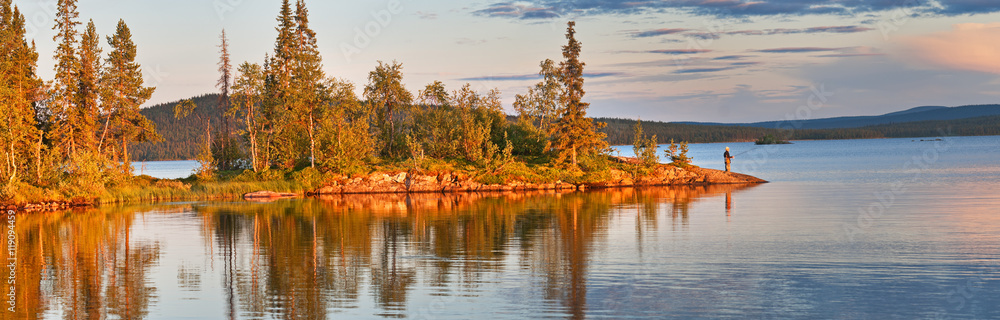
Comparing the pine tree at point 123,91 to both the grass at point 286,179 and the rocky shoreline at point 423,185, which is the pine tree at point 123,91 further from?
the rocky shoreline at point 423,185

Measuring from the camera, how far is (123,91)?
2041 inches

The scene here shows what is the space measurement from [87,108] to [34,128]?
23.4ft

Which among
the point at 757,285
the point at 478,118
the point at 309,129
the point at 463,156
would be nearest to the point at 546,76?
the point at 478,118

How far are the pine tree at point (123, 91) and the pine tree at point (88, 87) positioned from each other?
2.13 feet

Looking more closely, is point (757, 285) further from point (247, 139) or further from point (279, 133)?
point (247, 139)

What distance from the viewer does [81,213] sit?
36.4m

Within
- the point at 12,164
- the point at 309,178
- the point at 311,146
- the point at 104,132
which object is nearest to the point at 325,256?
the point at 309,178

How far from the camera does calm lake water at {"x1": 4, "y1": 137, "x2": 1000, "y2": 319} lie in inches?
529

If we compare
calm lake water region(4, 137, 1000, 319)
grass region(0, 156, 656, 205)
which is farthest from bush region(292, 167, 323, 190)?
calm lake water region(4, 137, 1000, 319)

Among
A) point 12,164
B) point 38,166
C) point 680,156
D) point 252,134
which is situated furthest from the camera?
point 680,156

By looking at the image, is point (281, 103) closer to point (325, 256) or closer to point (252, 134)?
point (252, 134)

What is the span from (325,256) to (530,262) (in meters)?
5.64

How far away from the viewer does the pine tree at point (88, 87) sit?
164 ft

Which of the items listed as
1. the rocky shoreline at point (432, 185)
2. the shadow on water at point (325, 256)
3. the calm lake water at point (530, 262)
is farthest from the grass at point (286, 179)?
the calm lake water at point (530, 262)
